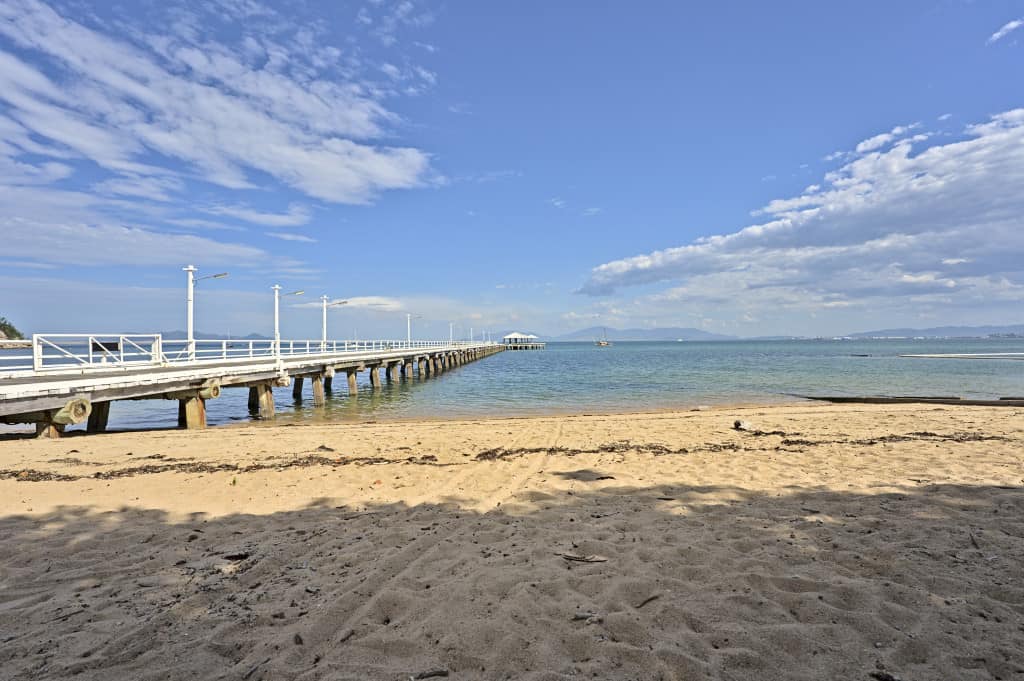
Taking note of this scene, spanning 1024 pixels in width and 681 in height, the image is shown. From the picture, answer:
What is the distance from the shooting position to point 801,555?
425cm

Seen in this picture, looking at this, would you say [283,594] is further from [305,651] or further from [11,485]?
[11,485]

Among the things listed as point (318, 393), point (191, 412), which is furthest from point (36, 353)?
point (318, 393)

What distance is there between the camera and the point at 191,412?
15.2 meters

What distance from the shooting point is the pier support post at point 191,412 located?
15156 millimetres

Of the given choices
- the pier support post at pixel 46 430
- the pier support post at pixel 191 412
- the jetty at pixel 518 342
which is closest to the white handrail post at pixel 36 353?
the pier support post at pixel 46 430

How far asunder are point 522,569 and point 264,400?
18.0 metres

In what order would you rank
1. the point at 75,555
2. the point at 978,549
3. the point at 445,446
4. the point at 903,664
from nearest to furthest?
the point at 903,664
the point at 978,549
the point at 75,555
the point at 445,446

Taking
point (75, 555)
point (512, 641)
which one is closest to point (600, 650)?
point (512, 641)

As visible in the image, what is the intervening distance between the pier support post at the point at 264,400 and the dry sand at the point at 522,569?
1094cm

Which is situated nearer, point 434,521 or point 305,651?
point 305,651

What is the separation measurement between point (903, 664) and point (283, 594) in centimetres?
389

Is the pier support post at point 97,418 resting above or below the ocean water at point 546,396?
above

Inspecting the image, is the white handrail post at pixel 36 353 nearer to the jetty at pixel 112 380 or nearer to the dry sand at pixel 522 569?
the jetty at pixel 112 380

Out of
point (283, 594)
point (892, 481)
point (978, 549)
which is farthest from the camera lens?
point (892, 481)
